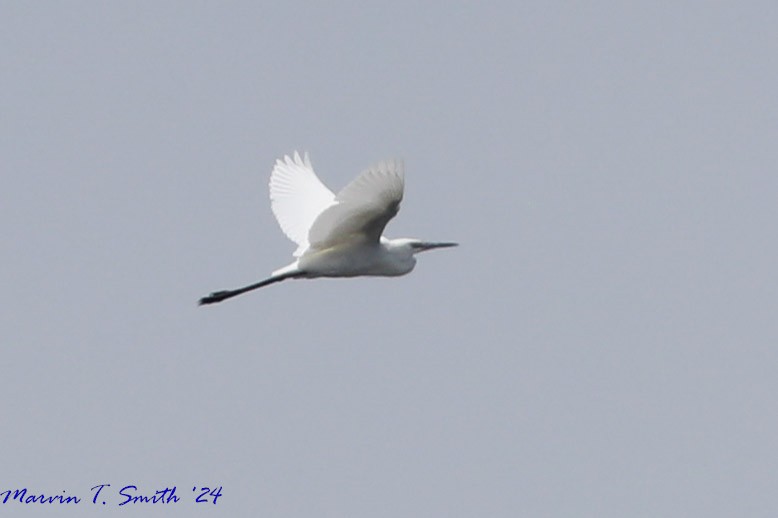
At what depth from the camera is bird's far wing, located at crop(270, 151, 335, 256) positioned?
65.6 ft

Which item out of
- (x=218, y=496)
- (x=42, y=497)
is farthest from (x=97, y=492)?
(x=218, y=496)

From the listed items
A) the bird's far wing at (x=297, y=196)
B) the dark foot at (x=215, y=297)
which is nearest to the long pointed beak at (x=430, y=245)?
the bird's far wing at (x=297, y=196)

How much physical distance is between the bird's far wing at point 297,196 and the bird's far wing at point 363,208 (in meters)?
2.01

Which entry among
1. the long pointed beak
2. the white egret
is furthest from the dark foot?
the long pointed beak

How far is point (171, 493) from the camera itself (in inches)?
696

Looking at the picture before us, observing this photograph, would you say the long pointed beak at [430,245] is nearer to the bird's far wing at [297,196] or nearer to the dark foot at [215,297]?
the bird's far wing at [297,196]

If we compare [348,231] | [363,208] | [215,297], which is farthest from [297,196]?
[363,208]

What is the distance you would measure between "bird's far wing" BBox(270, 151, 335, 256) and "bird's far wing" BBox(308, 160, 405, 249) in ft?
6.58

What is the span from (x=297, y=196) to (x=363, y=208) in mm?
3999

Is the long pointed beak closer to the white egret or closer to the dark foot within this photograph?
the white egret

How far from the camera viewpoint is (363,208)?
16766 millimetres

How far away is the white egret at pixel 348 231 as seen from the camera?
1625 cm

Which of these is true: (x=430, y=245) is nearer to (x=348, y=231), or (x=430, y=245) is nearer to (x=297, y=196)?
(x=348, y=231)

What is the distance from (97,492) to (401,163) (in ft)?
16.2
